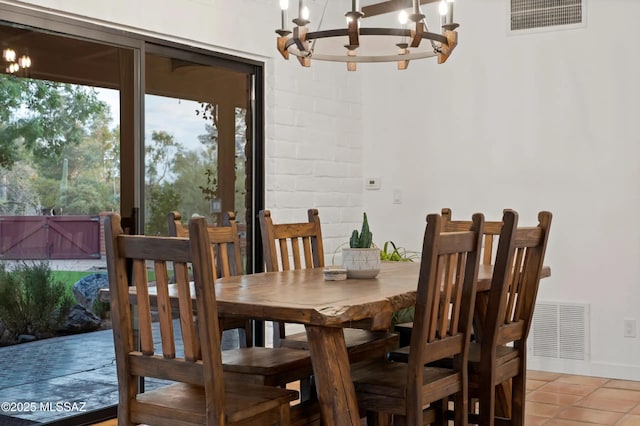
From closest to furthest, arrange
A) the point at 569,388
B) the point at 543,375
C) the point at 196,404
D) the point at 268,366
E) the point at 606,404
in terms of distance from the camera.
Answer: the point at 196,404, the point at 268,366, the point at 606,404, the point at 569,388, the point at 543,375

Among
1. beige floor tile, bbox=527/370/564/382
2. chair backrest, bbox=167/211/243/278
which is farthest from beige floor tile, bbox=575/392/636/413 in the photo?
chair backrest, bbox=167/211/243/278

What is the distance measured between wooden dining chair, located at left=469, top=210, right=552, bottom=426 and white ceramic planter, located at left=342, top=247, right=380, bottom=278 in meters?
0.48

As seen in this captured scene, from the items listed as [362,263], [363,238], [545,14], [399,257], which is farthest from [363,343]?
[545,14]

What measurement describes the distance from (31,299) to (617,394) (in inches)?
129

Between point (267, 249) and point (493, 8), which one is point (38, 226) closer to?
point (267, 249)

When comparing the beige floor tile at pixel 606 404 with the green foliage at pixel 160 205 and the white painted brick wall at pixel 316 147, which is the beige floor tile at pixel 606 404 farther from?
the green foliage at pixel 160 205

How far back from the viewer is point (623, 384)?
480 centimetres

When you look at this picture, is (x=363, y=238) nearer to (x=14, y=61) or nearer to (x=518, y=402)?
(x=518, y=402)

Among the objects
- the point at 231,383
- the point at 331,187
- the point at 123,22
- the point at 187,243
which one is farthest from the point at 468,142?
the point at 187,243

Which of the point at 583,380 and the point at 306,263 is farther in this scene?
the point at 583,380

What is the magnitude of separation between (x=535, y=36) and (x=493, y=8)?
14.7 inches

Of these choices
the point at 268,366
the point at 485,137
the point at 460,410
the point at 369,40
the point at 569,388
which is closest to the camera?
the point at 460,410

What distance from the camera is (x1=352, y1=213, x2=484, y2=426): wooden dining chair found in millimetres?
2506

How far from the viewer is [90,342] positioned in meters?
3.98
